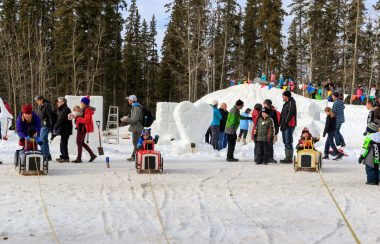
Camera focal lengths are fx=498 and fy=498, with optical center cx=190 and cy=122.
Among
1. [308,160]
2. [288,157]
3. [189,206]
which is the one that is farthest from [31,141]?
[288,157]

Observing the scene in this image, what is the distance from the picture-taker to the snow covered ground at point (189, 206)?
545 cm

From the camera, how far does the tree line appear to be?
131ft

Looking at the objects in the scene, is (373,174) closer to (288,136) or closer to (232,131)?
(288,136)

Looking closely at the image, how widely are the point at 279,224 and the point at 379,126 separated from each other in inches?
175

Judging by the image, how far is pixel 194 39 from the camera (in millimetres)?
44688

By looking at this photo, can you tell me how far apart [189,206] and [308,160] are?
15.8 ft

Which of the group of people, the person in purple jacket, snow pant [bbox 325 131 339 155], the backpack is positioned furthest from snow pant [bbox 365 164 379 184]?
the person in purple jacket

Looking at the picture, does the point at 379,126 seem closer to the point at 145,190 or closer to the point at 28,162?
the point at 145,190

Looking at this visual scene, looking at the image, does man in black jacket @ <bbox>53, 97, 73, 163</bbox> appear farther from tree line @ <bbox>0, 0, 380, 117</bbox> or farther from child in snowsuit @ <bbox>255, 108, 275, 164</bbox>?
tree line @ <bbox>0, 0, 380, 117</bbox>

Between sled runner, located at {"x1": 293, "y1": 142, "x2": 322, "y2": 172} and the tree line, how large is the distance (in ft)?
86.9

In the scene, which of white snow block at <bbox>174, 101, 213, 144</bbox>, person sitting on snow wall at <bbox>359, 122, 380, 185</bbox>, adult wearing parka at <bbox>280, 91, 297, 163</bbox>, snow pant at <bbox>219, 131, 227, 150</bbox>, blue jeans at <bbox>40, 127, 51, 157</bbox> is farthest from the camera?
snow pant at <bbox>219, 131, 227, 150</bbox>

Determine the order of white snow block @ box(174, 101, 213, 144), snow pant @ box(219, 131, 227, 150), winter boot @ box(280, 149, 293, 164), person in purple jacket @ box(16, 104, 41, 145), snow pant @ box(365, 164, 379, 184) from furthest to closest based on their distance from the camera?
snow pant @ box(219, 131, 227, 150) → white snow block @ box(174, 101, 213, 144) → winter boot @ box(280, 149, 293, 164) → person in purple jacket @ box(16, 104, 41, 145) → snow pant @ box(365, 164, 379, 184)

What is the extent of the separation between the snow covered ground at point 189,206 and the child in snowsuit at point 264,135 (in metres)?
1.25

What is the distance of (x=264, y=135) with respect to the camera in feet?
41.2
